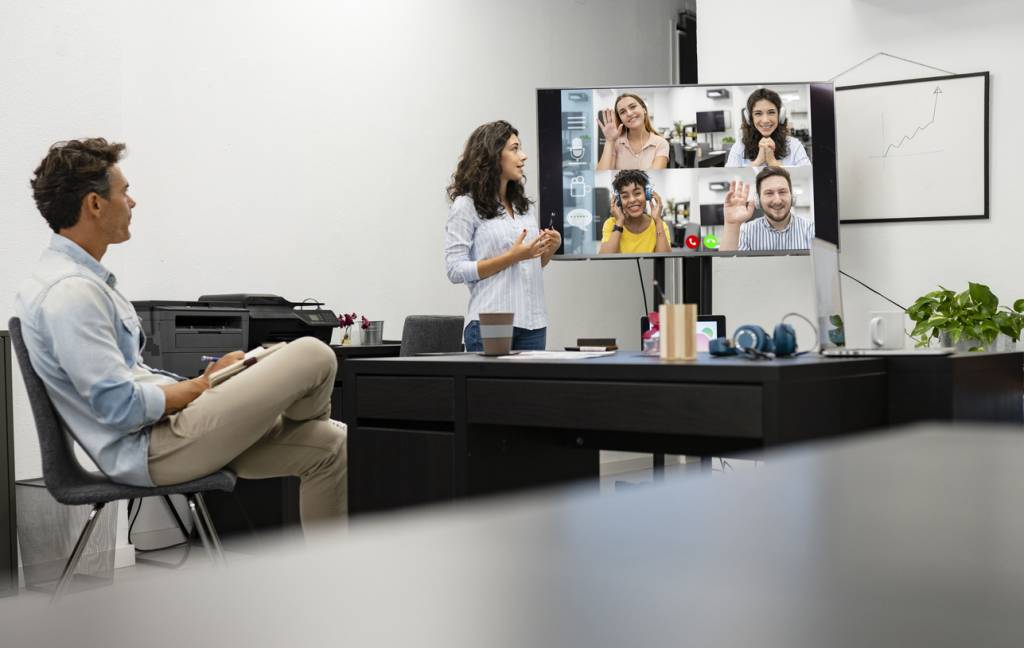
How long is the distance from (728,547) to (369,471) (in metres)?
2.13

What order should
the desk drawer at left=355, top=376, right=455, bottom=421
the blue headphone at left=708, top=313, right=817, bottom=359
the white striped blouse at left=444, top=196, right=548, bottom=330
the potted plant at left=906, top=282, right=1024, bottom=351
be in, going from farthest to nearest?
the potted plant at left=906, top=282, right=1024, bottom=351
the white striped blouse at left=444, top=196, right=548, bottom=330
the desk drawer at left=355, top=376, right=455, bottom=421
the blue headphone at left=708, top=313, right=817, bottom=359

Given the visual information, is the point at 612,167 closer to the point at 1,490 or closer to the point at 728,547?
the point at 1,490

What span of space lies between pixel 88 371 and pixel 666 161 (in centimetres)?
307

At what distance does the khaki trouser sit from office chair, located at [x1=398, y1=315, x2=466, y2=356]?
3.11 feet

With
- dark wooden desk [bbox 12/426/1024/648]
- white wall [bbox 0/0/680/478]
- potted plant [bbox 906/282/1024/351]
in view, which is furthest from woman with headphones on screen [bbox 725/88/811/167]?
Answer: dark wooden desk [bbox 12/426/1024/648]

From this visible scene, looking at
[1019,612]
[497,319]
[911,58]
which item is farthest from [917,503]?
[911,58]

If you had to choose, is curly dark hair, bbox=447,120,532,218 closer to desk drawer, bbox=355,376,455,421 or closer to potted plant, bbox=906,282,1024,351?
desk drawer, bbox=355,376,455,421

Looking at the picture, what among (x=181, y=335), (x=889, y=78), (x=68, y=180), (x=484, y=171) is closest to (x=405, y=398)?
(x=68, y=180)

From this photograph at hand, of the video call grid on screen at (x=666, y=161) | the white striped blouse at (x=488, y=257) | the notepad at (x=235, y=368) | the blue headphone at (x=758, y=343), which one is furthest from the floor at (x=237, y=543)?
the video call grid on screen at (x=666, y=161)

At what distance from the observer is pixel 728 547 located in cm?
19

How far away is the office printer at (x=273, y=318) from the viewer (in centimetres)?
380

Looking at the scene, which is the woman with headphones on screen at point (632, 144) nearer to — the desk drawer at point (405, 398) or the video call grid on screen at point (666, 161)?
the video call grid on screen at point (666, 161)

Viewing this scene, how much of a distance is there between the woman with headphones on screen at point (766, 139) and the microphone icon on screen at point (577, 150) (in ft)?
2.21

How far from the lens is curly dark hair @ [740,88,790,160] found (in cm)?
454
